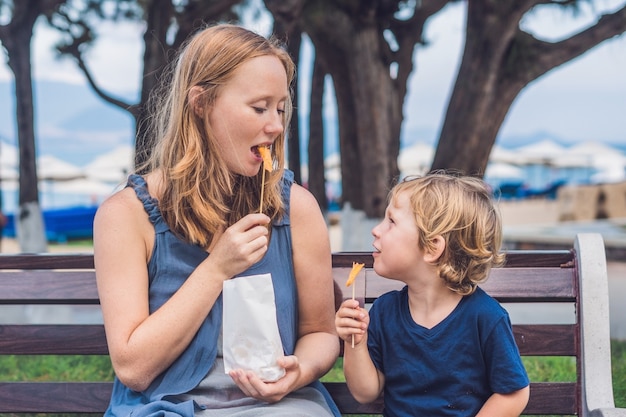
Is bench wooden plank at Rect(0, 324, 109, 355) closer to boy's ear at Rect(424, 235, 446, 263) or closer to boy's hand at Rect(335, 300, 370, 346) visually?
boy's hand at Rect(335, 300, 370, 346)

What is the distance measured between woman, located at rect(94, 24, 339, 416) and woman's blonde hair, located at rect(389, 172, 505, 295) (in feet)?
1.11

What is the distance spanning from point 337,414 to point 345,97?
597cm

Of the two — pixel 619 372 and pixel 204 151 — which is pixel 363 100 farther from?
pixel 204 151

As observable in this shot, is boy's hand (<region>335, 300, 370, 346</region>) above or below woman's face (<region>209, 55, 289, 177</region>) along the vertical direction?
below

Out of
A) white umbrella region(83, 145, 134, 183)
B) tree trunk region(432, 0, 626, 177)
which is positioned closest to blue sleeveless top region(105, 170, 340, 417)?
tree trunk region(432, 0, 626, 177)

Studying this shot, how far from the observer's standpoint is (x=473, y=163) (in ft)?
24.2

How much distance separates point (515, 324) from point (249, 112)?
3.59ft

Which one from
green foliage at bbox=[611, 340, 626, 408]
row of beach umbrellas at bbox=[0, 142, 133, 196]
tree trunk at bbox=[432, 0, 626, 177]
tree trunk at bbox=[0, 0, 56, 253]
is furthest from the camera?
row of beach umbrellas at bbox=[0, 142, 133, 196]

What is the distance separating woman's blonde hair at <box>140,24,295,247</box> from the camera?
→ 7.28ft

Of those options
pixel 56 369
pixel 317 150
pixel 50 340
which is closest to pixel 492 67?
pixel 56 369

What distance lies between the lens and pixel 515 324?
2695 mm

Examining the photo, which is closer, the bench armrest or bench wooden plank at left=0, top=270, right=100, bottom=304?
the bench armrest

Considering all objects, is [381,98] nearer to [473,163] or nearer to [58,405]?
[473,163]

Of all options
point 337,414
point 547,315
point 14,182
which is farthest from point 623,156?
point 337,414
